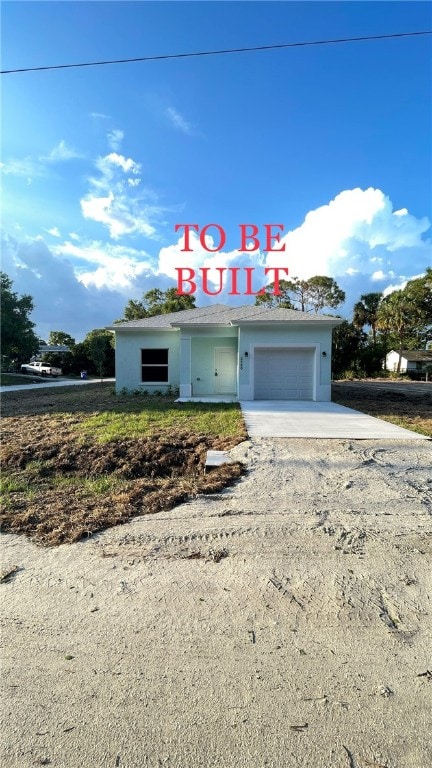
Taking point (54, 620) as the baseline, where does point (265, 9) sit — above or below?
above

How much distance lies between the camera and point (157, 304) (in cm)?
4012

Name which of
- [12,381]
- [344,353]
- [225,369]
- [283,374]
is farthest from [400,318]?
[12,381]

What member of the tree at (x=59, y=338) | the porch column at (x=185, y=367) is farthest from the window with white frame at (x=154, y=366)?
the tree at (x=59, y=338)

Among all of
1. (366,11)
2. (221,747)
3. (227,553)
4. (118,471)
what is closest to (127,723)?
(221,747)

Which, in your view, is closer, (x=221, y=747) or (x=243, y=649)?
(x=221, y=747)

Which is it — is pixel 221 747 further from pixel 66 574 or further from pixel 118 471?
pixel 118 471

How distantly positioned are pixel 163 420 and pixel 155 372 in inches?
262

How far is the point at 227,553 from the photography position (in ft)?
9.97

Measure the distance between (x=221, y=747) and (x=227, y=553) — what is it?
4.98 ft

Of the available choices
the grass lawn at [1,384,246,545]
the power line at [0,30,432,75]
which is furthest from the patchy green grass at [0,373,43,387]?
the power line at [0,30,432,75]

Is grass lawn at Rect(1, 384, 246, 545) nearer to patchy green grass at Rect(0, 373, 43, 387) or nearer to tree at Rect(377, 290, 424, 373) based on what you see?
patchy green grass at Rect(0, 373, 43, 387)

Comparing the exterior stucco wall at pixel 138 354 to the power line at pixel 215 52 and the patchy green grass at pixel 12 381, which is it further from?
the patchy green grass at pixel 12 381

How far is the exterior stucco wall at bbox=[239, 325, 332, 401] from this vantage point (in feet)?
42.9

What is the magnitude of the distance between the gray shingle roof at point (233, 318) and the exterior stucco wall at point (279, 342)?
1.20 feet
